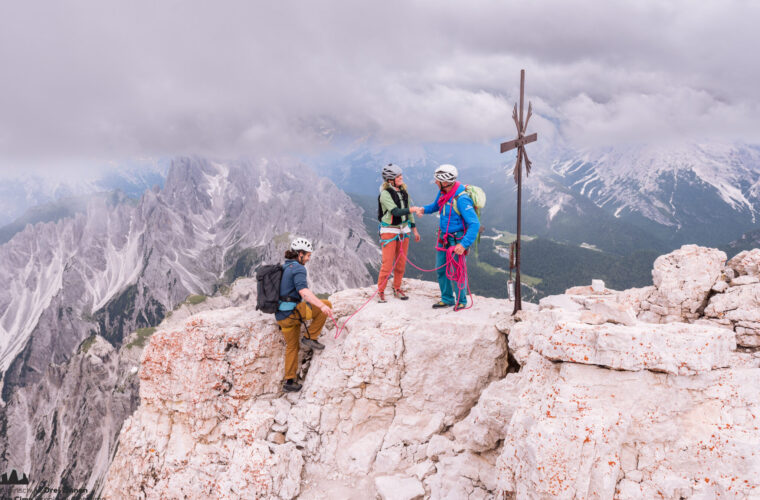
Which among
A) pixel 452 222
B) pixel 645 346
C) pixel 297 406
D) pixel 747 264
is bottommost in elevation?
pixel 297 406

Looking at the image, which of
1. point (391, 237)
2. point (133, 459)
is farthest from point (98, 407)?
point (391, 237)

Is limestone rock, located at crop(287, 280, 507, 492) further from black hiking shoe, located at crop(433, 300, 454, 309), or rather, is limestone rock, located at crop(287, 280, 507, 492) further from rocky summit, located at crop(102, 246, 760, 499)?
black hiking shoe, located at crop(433, 300, 454, 309)

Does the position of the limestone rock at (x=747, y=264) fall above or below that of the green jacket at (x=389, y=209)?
below

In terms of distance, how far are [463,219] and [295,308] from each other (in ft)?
20.8

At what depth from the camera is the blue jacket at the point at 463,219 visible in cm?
1209

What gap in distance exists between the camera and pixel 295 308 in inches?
461

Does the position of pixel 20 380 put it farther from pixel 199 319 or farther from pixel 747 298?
pixel 747 298

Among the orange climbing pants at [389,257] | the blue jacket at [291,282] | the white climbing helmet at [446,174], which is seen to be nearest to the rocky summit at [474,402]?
the orange climbing pants at [389,257]

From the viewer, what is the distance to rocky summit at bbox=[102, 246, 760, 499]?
6.36 metres

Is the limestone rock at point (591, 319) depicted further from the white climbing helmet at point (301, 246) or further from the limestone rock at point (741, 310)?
the white climbing helmet at point (301, 246)

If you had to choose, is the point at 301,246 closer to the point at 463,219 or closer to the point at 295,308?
the point at 295,308

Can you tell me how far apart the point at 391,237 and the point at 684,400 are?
964cm

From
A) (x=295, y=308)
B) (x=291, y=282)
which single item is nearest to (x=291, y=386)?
(x=295, y=308)

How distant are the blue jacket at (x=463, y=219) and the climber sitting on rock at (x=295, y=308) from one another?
488cm
